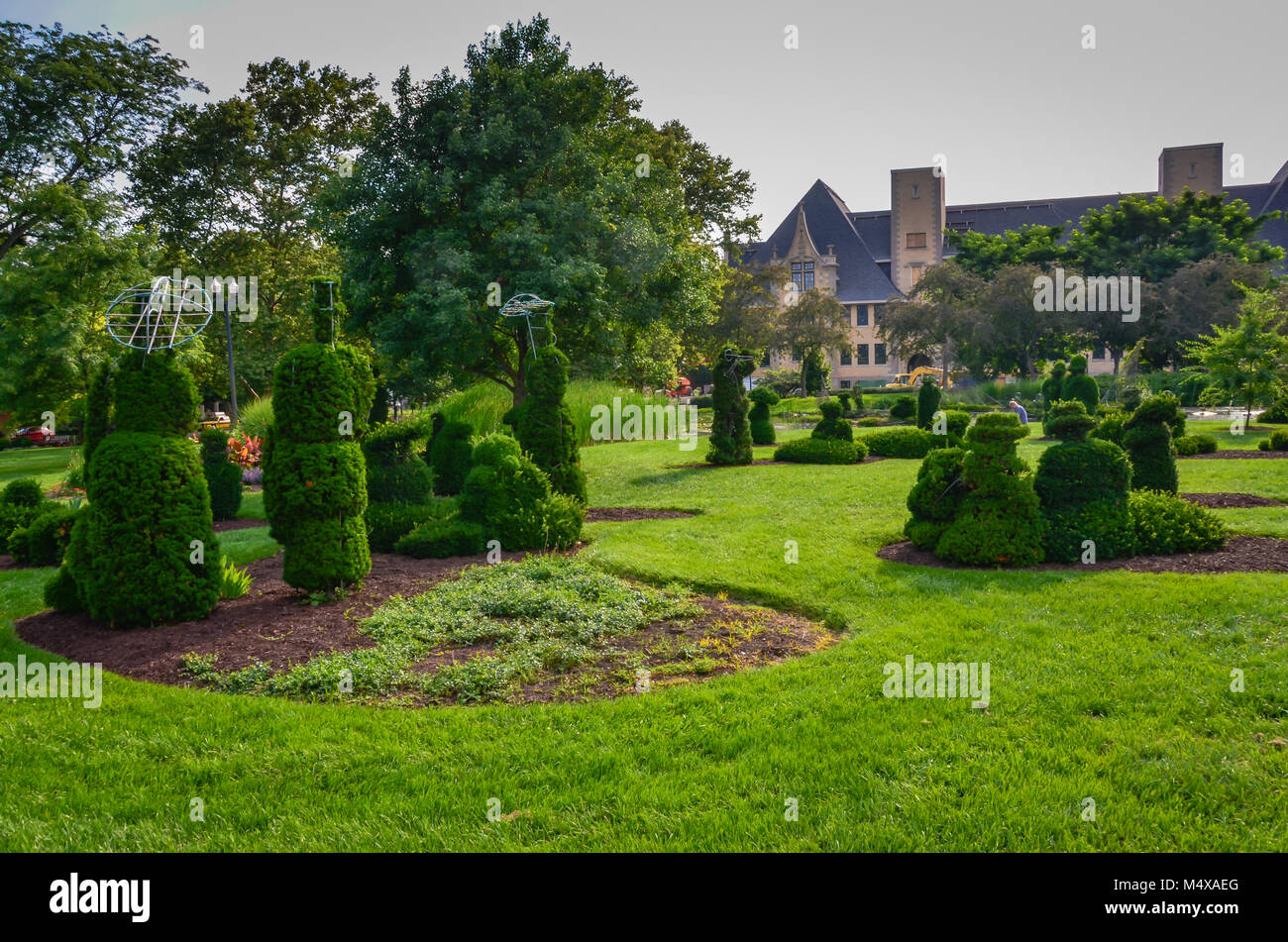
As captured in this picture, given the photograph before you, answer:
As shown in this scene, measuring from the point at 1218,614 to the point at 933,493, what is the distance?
3.31 metres

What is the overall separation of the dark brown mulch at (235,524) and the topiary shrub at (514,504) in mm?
4598

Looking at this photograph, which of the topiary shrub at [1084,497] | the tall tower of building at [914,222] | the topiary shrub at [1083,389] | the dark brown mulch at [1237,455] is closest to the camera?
the topiary shrub at [1084,497]

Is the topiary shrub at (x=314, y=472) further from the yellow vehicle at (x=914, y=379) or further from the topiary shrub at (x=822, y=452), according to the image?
the yellow vehicle at (x=914, y=379)

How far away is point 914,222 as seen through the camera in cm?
7019

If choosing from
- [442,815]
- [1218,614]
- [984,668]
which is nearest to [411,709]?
[442,815]

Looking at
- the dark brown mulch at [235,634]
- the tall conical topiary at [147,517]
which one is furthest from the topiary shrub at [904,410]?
the tall conical topiary at [147,517]

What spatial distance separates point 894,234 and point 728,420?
58.0m

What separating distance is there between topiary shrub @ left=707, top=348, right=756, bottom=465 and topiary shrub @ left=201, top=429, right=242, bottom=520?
10179 millimetres

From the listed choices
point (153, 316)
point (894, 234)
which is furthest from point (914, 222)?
point (153, 316)

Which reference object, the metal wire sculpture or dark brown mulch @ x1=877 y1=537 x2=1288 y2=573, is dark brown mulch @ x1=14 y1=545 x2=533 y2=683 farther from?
A: dark brown mulch @ x1=877 y1=537 x2=1288 y2=573

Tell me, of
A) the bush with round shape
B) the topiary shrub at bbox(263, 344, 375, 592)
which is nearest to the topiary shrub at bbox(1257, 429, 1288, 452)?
the bush with round shape

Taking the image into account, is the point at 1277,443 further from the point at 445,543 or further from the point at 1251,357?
the point at 445,543

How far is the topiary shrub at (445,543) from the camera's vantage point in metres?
9.95

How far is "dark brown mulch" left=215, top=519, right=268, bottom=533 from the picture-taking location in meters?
12.7
